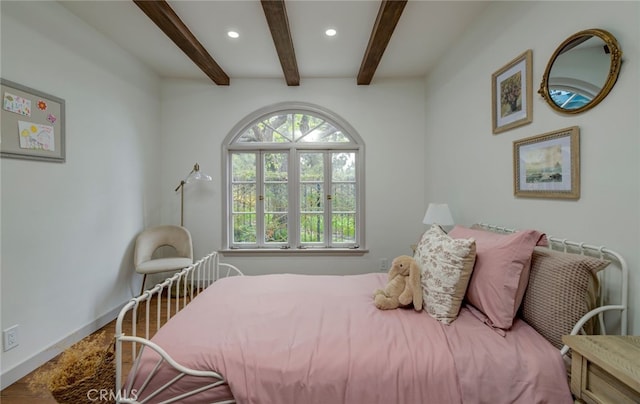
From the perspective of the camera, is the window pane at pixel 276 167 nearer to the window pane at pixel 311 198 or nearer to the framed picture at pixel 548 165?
the window pane at pixel 311 198

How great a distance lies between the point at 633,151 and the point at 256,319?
6.28 ft

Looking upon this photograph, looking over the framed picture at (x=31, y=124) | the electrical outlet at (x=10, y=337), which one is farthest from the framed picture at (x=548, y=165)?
the electrical outlet at (x=10, y=337)

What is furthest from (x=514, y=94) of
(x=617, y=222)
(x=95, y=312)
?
(x=95, y=312)

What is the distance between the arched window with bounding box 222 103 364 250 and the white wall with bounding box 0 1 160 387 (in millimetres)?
1043

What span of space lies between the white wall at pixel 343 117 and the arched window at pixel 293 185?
6.3 inches

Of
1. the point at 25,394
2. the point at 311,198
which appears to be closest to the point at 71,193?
the point at 25,394

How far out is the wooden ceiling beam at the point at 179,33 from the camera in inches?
72.9

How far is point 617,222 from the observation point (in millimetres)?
1171

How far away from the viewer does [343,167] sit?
3.29 metres

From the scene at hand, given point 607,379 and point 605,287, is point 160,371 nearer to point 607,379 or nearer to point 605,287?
point 607,379

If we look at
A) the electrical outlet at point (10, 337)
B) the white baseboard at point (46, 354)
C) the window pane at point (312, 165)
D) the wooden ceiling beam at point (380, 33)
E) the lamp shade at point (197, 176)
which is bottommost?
the white baseboard at point (46, 354)

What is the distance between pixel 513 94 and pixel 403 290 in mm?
1532

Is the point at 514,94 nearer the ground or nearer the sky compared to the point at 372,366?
nearer the sky

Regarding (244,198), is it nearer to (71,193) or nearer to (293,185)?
(293,185)
